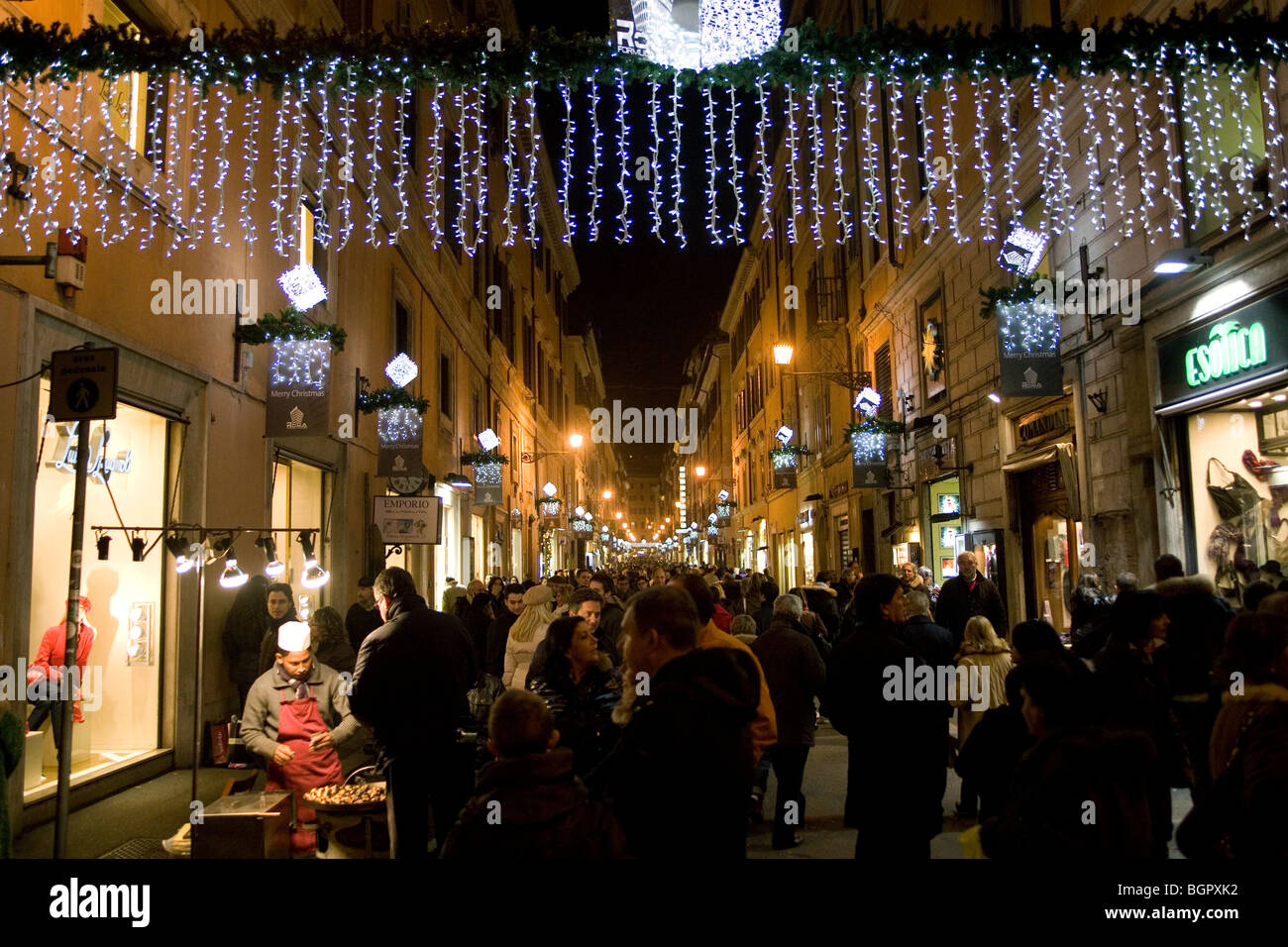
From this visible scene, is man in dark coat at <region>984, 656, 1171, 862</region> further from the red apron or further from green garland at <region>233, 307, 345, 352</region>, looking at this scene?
green garland at <region>233, 307, 345, 352</region>

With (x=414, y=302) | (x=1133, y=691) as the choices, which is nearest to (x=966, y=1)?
(x=414, y=302)

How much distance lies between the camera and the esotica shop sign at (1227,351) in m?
8.68

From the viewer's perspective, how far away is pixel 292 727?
21.2 feet

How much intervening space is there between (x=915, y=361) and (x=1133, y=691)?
54.3 ft

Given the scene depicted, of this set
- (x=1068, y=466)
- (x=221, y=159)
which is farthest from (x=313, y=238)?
(x=1068, y=466)

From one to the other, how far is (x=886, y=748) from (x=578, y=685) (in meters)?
1.80

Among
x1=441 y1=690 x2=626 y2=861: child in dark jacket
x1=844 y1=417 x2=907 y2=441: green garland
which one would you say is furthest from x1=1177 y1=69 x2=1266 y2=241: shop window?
x1=844 y1=417 x2=907 y2=441: green garland

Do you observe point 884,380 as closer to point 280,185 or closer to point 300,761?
point 280,185

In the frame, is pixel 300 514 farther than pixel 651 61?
Yes

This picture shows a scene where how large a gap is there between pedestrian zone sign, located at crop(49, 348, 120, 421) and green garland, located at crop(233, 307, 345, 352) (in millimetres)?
5516

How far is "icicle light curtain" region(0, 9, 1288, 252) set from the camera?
21.9 feet

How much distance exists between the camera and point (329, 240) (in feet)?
47.0

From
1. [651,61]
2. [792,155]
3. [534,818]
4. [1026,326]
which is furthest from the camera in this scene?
→ [792,155]

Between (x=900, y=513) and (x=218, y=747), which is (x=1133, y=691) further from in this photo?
(x=900, y=513)
